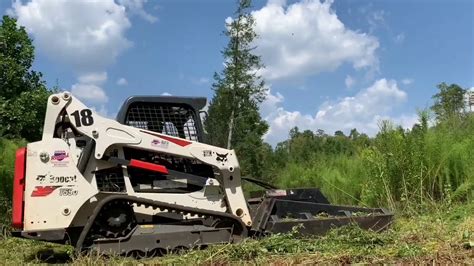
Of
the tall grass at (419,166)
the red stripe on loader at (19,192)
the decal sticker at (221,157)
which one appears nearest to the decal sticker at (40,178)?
the red stripe on loader at (19,192)

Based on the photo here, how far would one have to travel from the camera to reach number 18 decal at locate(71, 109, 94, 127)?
23.6 ft

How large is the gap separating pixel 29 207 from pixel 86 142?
1.09 meters

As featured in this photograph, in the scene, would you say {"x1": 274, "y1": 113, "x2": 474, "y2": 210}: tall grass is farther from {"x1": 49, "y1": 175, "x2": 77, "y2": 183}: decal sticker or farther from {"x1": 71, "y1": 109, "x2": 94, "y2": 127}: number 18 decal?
{"x1": 49, "y1": 175, "x2": 77, "y2": 183}: decal sticker

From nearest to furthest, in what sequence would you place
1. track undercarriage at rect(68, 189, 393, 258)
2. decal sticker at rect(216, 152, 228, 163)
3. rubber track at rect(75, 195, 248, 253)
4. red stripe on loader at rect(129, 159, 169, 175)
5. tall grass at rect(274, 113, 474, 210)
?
rubber track at rect(75, 195, 248, 253), track undercarriage at rect(68, 189, 393, 258), red stripe on loader at rect(129, 159, 169, 175), decal sticker at rect(216, 152, 228, 163), tall grass at rect(274, 113, 474, 210)

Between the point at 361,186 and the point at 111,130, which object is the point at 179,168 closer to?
the point at 111,130

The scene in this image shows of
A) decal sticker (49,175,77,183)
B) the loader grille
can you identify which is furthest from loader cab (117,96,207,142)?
decal sticker (49,175,77,183)

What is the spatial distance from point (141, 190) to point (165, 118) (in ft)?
3.72

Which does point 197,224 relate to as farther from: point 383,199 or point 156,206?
point 383,199

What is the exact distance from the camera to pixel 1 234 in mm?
10000

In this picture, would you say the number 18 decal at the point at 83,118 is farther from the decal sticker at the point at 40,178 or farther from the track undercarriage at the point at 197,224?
the track undercarriage at the point at 197,224

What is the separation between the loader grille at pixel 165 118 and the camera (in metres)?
7.73

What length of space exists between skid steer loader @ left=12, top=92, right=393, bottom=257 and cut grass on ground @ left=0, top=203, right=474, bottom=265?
0.39 metres

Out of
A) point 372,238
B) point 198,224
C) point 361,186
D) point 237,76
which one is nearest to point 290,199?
point 198,224

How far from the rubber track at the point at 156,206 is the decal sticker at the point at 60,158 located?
0.71m
